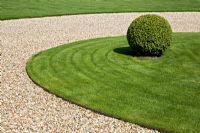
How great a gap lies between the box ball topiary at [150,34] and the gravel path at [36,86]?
612 cm

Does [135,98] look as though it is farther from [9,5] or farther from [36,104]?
Answer: [9,5]

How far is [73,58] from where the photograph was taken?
21.4 meters

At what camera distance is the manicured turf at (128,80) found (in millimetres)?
13570

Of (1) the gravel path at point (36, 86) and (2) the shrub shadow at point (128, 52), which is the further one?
(2) the shrub shadow at point (128, 52)

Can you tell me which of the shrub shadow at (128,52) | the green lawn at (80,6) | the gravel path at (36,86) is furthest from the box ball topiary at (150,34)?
the green lawn at (80,6)

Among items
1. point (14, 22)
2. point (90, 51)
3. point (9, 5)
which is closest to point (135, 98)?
point (90, 51)

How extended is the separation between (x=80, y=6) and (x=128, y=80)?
28.1 metres

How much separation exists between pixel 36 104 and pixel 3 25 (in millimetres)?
20051

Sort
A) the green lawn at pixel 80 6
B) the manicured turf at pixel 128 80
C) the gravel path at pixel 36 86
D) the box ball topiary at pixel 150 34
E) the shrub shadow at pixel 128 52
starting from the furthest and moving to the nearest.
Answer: the green lawn at pixel 80 6 < the shrub shadow at pixel 128 52 < the box ball topiary at pixel 150 34 < the manicured turf at pixel 128 80 < the gravel path at pixel 36 86

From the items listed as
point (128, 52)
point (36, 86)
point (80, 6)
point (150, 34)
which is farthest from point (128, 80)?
point (80, 6)

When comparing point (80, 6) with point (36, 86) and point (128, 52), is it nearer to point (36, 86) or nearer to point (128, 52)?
point (128, 52)

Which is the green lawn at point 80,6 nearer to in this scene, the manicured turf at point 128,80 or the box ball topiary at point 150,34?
the manicured turf at point 128,80

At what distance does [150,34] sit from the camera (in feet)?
65.4

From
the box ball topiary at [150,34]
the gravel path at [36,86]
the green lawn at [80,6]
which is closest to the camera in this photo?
the gravel path at [36,86]
